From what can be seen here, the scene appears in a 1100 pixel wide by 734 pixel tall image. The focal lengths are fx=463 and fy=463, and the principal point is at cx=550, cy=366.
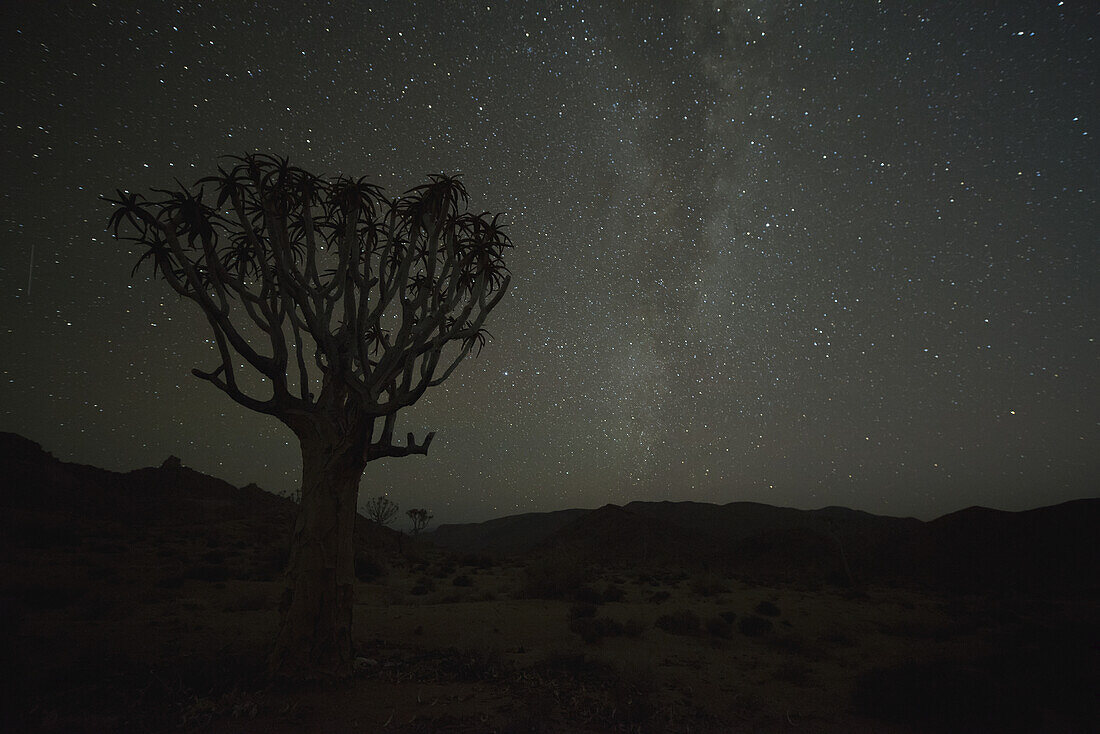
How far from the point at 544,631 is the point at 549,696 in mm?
5263

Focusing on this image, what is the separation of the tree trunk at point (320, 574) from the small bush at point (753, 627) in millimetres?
10318

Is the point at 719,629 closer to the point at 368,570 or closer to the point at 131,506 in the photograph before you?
the point at 368,570

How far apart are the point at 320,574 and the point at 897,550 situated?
54.8 m

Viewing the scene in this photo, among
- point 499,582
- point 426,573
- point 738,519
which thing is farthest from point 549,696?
point 738,519

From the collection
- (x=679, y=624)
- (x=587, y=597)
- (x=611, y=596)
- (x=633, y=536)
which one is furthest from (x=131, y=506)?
(x=679, y=624)

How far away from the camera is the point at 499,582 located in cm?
2109

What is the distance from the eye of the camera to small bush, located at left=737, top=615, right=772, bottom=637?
1219cm

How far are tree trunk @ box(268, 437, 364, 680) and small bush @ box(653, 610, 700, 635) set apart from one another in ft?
28.8

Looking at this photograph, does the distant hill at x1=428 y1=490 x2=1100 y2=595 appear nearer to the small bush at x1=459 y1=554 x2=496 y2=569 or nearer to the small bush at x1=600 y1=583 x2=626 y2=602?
the small bush at x1=600 y1=583 x2=626 y2=602

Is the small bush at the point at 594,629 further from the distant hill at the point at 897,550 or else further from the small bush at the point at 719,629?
the distant hill at the point at 897,550

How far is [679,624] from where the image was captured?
40.5 feet

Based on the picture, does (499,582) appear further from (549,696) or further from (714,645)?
(549,696)

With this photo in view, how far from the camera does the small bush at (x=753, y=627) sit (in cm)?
1219

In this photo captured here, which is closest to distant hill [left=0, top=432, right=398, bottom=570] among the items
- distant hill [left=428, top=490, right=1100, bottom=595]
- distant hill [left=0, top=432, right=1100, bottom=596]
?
distant hill [left=0, top=432, right=1100, bottom=596]
